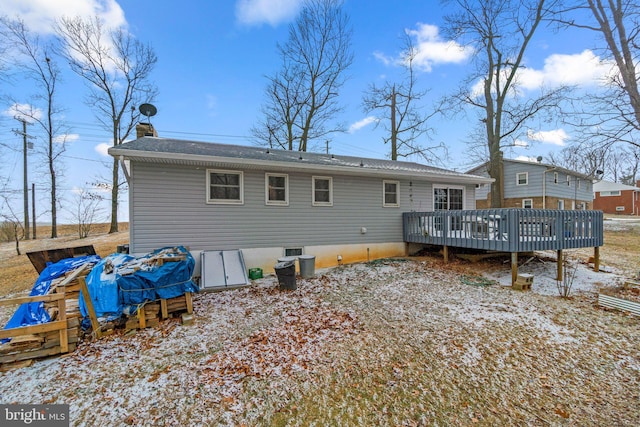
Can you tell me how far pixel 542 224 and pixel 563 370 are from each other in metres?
4.57

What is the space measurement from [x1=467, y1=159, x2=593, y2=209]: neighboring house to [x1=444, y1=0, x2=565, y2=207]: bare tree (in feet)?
19.3

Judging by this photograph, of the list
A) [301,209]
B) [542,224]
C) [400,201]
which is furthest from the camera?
[400,201]

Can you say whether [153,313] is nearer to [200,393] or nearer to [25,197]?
[200,393]

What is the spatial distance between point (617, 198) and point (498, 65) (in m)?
31.8

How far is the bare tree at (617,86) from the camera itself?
6562 mm

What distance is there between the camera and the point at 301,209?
8.38m

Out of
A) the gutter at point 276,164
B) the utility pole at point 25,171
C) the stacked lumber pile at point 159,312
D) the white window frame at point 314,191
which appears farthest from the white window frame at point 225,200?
the utility pole at point 25,171

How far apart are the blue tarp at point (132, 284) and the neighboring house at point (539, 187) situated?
2139 cm

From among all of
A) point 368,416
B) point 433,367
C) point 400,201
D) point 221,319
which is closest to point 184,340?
point 221,319

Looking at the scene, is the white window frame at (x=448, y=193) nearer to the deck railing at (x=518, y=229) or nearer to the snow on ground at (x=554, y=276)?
the deck railing at (x=518, y=229)

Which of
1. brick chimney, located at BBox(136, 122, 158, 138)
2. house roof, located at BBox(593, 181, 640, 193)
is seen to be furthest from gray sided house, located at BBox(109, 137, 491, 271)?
house roof, located at BBox(593, 181, 640, 193)

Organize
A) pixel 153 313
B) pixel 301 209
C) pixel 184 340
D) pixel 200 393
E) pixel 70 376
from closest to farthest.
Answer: pixel 200 393 → pixel 70 376 → pixel 184 340 → pixel 153 313 → pixel 301 209

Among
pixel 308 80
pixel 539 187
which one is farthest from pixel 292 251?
pixel 539 187

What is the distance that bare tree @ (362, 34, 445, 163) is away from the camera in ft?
56.2
